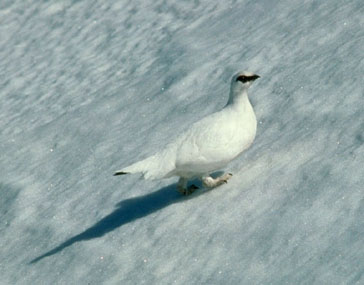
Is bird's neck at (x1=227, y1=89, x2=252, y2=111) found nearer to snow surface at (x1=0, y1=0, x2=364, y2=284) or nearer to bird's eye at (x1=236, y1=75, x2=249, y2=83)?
bird's eye at (x1=236, y1=75, x2=249, y2=83)

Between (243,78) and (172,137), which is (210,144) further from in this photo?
(172,137)

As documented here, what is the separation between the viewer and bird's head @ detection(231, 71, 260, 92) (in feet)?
19.7

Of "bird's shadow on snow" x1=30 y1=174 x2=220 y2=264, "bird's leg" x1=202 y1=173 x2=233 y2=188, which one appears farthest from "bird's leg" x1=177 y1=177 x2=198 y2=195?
"bird's leg" x1=202 y1=173 x2=233 y2=188

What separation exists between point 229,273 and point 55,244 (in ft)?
6.67

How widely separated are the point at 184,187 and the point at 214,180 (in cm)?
26

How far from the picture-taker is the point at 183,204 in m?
6.27

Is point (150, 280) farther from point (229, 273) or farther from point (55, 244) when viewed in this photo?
point (55, 244)

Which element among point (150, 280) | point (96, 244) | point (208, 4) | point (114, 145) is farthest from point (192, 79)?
point (150, 280)

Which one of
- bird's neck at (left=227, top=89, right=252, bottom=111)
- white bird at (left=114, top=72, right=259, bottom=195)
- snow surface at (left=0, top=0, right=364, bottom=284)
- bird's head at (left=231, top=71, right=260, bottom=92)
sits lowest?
snow surface at (left=0, top=0, right=364, bottom=284)

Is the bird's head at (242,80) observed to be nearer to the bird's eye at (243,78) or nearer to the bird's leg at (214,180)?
the bird's eye at (243,78)

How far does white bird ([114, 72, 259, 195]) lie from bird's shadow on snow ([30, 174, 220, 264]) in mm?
461

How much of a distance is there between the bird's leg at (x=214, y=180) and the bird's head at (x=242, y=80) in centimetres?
70

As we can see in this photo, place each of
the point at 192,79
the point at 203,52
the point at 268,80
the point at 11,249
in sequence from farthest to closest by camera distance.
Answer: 1. the point at 203,52
2. the point at 192,79
3. the point at 268,80
4. the point at 11,249

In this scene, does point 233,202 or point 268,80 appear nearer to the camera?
point 233,202
